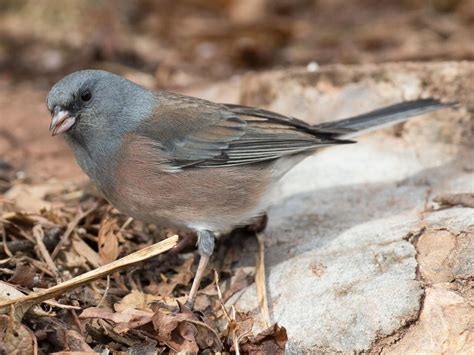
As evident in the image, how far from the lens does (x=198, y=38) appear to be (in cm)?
822

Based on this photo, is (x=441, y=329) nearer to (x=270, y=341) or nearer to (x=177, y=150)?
(x=270, y=341)

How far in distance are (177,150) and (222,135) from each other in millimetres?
364

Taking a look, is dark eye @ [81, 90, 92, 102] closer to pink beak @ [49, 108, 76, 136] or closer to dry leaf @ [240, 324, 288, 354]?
pink beak @ [49, 108, 76, 136]

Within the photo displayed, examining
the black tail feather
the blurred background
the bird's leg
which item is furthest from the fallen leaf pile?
the blurred background

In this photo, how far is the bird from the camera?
4020 mm

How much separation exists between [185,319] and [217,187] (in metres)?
1.02

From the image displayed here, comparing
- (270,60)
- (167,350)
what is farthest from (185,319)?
(270,60)

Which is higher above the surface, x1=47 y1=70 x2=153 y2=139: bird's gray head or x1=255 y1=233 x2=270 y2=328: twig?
x1=47 y1=70 x2=153 y2=139: bird's gray head

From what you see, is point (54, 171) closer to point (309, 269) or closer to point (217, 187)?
point (217, 187)

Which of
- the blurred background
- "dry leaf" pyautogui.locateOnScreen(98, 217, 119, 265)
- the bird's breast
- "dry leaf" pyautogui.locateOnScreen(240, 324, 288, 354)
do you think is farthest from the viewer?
the blurred background

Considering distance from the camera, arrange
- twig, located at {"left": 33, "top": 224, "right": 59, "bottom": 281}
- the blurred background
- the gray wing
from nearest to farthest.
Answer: twig, located at {"left": 33, "top": 224, "right": 59, "bottom": 281}, the gray wing, the blurred background

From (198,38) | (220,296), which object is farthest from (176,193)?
(198,38)

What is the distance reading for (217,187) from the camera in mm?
4145

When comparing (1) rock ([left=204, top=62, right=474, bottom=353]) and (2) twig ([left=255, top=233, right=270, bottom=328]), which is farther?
(2) twig ([left=255, top=233, right=270, bottom=328])
